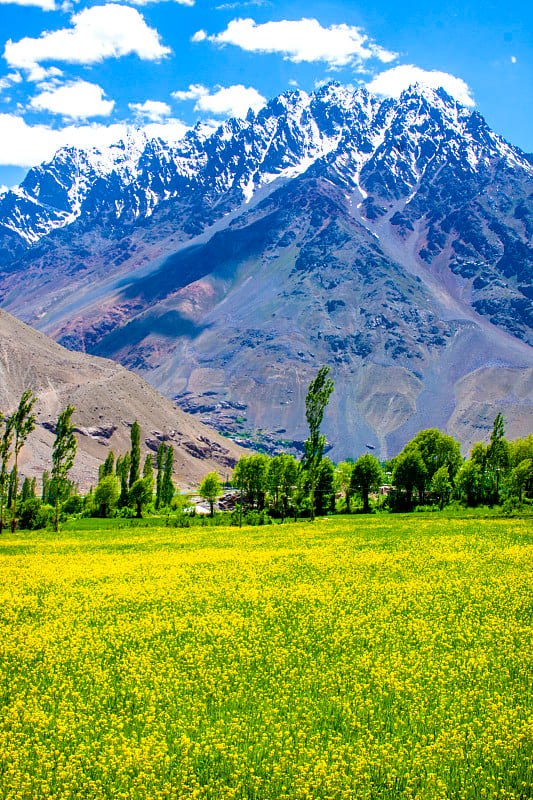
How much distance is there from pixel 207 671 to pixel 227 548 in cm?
3096

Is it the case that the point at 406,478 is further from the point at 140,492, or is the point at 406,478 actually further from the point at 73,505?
the point at 73,505

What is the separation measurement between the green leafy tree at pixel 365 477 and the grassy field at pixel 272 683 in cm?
7241

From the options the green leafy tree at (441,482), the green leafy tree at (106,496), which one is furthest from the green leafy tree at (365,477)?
the green leafy tree at (106,496)

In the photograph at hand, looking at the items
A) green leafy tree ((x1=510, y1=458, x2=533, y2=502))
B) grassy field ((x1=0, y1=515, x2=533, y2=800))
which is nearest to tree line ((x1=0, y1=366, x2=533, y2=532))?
green leafy tree ((x1=510, y1=458, x2=533, y2=502))

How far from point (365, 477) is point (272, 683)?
92283 millimetres

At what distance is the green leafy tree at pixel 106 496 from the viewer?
117500 mm

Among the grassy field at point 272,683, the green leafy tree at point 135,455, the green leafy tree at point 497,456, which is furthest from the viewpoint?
the green leafy tree at point 135,455

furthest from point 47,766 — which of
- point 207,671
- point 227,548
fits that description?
point 227,548

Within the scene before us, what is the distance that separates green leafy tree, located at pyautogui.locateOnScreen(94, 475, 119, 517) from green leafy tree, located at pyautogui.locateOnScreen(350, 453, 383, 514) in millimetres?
48853

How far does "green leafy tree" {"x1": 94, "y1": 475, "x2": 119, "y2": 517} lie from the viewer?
117500 millimetres

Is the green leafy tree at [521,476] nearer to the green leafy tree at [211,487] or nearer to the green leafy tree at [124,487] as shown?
the green leafy tree at [211,487]

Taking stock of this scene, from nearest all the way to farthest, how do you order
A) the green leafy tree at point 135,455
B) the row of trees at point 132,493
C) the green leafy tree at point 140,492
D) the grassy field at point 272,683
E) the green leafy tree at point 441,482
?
1. the grassy field at point 272,683
2. the green leafy tree at point 441,482
3. the green leafy tree at point 140,492
4. the row of trees at point 132,493
5. the green leafy tree at point 135,455

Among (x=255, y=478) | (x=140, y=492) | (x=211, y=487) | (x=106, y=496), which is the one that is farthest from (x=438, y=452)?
(x=106, y=496)

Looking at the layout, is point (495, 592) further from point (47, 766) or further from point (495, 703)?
point (47, 766)
